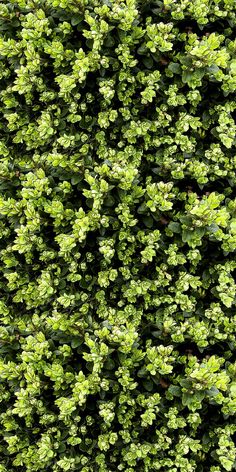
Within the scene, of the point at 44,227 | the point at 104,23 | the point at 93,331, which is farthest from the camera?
the point at 44,227

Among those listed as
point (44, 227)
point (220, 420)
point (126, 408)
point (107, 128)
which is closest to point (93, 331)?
point (126, 408)

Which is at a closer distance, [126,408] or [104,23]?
[104,23]

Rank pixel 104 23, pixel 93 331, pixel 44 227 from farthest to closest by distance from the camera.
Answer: pixel 44 227 < pixel 93 331 < pixel 104 23

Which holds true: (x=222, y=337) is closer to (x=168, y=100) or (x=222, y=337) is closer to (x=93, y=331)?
(x=93, y=331)

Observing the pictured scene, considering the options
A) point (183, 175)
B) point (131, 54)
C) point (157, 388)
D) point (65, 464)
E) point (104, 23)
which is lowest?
point (65, 464)

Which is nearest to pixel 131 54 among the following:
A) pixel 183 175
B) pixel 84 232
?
pixel 183 175

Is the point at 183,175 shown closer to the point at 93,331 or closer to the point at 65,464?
the point at 93,331

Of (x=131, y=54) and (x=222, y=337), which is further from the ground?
(x=131, y=54)
